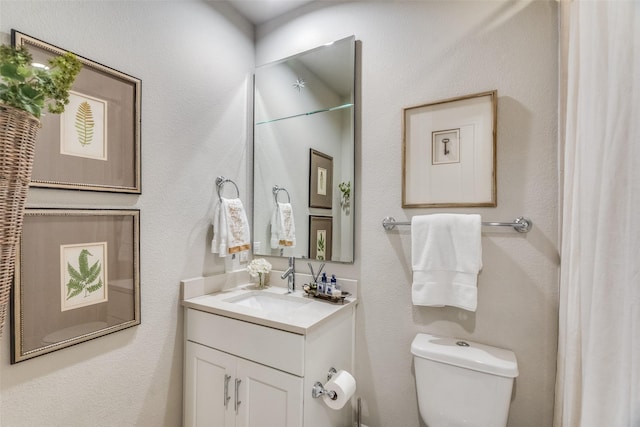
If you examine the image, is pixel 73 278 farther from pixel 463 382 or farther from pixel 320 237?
pixel 463 382

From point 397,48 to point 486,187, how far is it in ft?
2.77

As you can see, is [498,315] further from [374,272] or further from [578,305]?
[374,272]

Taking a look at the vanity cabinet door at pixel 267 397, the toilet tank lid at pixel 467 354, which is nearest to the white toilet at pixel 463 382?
the toilet tank lid at pixel 467 354

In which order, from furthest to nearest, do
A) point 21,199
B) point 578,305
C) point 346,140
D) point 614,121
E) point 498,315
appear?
1. point 346,140
2. point 498,315
3. point 578,305
4. point 21,199
5. point 614,121

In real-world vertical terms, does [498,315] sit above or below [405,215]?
below

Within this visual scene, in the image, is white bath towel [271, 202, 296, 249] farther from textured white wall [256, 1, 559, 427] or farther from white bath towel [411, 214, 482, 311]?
white bath towel [411, 214, 482, 311]

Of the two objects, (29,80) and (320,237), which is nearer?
(29,80)

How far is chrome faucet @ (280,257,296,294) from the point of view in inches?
69.0

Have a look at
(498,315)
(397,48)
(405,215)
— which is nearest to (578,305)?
(498,315)

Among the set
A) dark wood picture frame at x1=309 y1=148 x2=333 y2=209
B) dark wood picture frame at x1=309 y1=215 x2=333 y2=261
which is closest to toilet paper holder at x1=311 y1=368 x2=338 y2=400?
dark wood picture frame at x1=309 y1=215 x2=333 y2=261

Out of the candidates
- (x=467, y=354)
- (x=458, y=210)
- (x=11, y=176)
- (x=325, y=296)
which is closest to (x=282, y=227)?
(x=325, y=296)

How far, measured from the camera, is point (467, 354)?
1.21 metres

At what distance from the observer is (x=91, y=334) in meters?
1.17

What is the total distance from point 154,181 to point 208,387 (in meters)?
1.03
